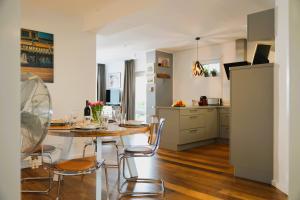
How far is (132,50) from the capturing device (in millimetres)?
7094

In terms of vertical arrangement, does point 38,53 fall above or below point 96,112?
above

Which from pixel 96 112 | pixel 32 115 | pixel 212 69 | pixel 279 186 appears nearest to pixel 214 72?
pixel 212 69

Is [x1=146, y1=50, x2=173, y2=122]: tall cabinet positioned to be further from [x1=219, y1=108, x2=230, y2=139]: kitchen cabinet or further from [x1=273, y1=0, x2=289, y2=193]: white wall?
[x1=273, y1=0, x2=289, y2=193]: white wall

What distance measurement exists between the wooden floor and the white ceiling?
89.8 inches

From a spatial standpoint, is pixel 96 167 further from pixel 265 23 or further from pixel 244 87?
pixel 265 23

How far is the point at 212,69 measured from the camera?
6223mm

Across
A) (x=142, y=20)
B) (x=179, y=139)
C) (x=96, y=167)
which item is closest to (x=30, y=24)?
(x=142, y=20)

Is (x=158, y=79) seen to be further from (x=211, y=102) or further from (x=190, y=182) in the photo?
(x=190, y=182)

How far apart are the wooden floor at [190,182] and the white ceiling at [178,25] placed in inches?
89.8

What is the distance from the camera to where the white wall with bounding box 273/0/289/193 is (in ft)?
7.89

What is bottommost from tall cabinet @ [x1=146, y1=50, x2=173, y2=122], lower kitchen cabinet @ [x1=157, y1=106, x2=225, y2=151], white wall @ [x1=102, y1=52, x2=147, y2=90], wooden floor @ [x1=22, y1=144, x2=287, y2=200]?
wooden floor @ [x1=22, y1=144, x2=287, y2=200]
